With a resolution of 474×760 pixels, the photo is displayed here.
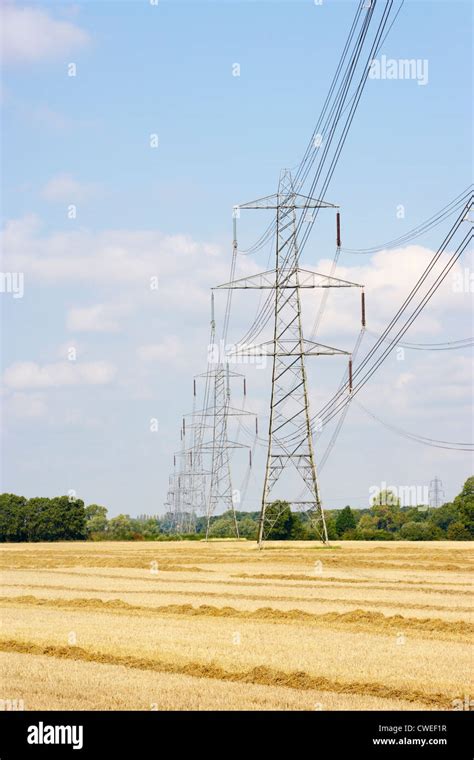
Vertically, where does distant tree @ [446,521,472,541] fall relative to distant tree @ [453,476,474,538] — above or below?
below

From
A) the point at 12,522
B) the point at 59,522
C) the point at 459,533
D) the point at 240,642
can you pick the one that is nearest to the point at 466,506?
the point at 459,533

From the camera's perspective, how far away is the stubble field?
20641 mm

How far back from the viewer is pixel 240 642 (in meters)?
28.7

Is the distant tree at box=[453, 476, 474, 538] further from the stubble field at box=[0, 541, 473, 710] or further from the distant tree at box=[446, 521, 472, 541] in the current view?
the stubble field at box=[0, 541, 473, 710]

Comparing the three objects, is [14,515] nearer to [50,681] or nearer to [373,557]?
[373,557]

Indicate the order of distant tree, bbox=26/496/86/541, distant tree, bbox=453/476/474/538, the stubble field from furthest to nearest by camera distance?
distant tree, bbox=26/496/86/541 → distant tree, bbox=453/476/474/538 → the stubble field

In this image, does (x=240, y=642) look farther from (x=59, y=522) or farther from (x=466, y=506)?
(x=59, y=522)

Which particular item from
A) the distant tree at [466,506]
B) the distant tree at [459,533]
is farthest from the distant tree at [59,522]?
the distant tree at [459,533]

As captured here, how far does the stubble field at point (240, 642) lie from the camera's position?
20.6 meters

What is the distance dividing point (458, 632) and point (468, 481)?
147 meters

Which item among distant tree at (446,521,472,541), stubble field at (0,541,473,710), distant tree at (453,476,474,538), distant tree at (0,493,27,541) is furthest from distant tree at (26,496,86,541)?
stubble field at (0,541,473,710)

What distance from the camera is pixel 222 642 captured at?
1135 inches

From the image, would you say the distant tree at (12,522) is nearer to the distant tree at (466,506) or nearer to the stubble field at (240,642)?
the distant tree at (466,506)
